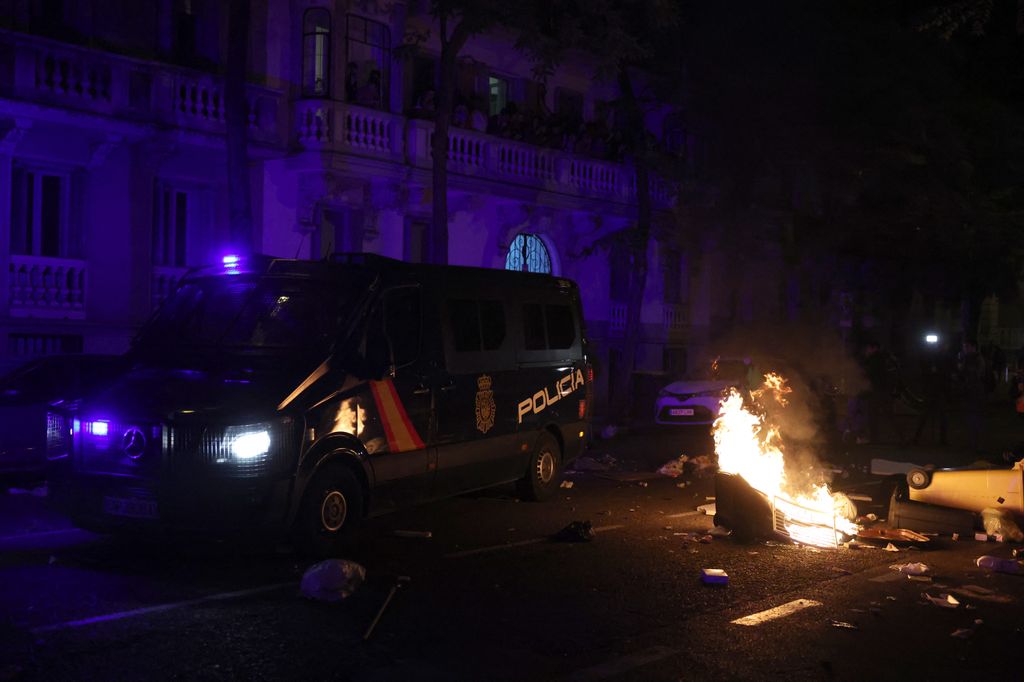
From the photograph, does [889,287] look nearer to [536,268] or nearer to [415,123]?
[536,268]

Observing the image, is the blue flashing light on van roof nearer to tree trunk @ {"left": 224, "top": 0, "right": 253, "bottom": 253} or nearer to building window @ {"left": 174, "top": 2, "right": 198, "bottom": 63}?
tree trunk @ {"left": 224, "top": 0, "right": 253, "bottom": 253}

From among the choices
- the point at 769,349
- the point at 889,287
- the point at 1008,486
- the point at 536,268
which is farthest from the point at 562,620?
the point at 889,287

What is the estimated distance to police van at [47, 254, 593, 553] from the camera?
8.02 meters

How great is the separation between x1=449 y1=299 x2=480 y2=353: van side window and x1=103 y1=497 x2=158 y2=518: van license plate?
337 centimetres

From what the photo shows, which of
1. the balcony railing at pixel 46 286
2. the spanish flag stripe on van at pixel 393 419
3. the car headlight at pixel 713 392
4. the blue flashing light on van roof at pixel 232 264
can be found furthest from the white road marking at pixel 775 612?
the balcony railing at pixel 46 286

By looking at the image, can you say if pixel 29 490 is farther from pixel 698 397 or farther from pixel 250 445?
pixel 698 397

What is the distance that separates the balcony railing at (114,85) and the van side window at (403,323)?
9.54 meters

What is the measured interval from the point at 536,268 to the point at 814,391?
Answer: 30.9 ft

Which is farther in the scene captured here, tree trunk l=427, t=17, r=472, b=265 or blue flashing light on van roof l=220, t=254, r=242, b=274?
tree trunk l=427, t=17, r=472, b=265

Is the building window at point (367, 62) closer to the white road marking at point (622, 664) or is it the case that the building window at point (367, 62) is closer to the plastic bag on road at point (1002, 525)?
the plastic bag on road at point (1002, 525)

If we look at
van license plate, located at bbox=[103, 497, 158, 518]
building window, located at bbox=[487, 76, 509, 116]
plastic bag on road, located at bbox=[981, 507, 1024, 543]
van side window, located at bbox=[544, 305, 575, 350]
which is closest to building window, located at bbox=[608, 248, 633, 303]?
building window, located at bbox=[487, 76, 509, 116]

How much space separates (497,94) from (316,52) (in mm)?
6097

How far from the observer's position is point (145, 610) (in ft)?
22.9

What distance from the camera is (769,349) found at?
3347 cm
